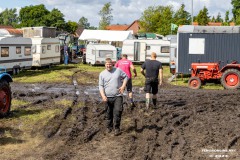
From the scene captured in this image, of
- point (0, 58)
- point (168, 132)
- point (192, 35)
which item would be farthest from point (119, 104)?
point (0, 58)

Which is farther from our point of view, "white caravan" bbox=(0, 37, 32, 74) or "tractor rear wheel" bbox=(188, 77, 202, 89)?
"white caravan" bbox=(0, 37, 32, 74)

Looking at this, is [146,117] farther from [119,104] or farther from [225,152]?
[225,152]

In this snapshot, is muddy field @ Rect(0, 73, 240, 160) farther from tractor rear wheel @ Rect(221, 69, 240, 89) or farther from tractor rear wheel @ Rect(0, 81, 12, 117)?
tractor rear wheel @ Rect(221, 69, 240, 89)

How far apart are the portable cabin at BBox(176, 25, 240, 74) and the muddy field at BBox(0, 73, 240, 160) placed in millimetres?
5463

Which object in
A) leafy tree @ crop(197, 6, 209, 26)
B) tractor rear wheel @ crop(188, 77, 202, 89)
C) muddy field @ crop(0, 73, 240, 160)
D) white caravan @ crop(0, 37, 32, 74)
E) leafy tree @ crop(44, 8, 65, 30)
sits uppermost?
leafy tree @ crop(44, 8, 65, 30)

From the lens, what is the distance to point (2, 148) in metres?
7.93

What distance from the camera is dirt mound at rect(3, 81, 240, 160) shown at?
299 inches

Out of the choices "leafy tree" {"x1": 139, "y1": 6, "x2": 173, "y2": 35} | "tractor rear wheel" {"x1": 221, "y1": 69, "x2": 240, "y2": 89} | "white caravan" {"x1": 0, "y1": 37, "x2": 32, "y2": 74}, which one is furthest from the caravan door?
"leafy tree" {"x1": 139, "y1": 6, "x2": 173, "y2": 35}

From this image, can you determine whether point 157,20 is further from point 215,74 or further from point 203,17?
point 215,74

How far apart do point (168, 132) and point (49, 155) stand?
3098mm

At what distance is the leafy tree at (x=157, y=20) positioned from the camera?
5635cm

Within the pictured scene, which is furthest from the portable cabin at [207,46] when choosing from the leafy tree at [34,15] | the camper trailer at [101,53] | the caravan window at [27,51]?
the leafy tree at [34,15]

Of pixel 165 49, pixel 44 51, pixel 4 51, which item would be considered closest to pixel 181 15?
pixel 165 49

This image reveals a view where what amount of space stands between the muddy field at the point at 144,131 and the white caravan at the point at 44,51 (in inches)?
514
